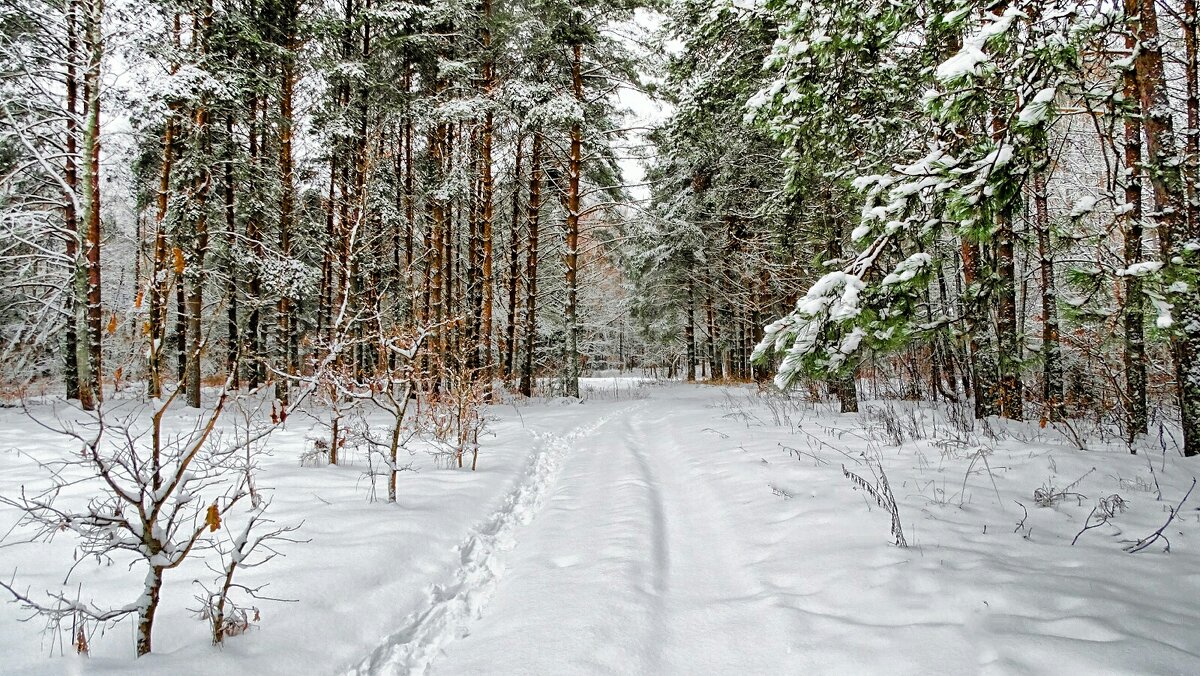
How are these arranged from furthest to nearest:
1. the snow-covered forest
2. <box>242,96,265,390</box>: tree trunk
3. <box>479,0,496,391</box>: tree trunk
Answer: <box>479,0,496,391</box>: tree trunk → <box>242,96,265,390</box>: tree trunk → the snow-covered forest

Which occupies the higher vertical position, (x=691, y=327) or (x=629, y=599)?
(x=691, y=327)

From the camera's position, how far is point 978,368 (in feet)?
24.7

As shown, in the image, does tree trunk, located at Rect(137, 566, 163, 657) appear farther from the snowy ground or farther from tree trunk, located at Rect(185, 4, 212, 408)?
tree trunk, located at Rect(185, 4, 212, 408)

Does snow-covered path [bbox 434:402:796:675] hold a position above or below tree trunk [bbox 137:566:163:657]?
below

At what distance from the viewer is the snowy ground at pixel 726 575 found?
7.82 ft

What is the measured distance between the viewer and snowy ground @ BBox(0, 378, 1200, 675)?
238 centimetres

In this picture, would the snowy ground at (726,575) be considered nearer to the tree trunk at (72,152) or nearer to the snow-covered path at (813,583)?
the snow-covered path at (813,583)

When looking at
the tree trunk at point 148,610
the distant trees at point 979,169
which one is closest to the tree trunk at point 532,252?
the distant trees at point 979,169

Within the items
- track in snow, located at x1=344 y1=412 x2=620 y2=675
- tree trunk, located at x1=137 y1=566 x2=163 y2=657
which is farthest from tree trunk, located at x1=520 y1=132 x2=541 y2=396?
tree trunk, located at x1=137 y1=566 x2=163 y2=657

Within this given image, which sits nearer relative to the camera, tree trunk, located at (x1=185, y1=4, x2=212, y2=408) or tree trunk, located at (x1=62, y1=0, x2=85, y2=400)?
tree trunk, located at (x1=62, y1=0, x2=85, y2=400)

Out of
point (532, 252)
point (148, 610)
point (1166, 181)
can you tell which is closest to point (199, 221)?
point (532, 252)

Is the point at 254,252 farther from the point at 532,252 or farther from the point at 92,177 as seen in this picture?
the point at 532,252

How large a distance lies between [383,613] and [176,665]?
1030mm

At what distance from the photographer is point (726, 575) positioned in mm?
3512
